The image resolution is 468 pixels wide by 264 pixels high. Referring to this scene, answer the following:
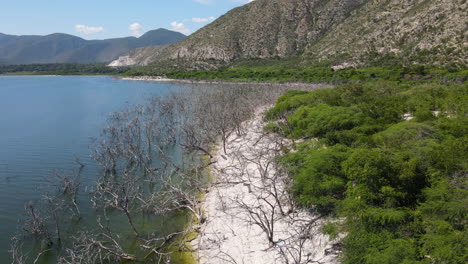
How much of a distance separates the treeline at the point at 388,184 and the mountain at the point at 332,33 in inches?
1567

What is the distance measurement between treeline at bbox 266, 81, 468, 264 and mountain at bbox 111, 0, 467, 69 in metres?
39.8

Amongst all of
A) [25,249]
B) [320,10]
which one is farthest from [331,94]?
[320,10]

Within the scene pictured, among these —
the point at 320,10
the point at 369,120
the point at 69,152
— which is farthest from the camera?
the point at 320,10

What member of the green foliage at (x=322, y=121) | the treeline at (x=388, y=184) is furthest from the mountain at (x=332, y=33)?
the treeline at (x=388, y=184)

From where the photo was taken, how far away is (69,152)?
2383cm

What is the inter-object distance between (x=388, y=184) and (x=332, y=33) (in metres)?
74.7

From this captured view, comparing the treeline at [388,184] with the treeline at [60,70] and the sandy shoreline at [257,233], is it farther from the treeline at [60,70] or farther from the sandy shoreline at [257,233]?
the treeline at [60,70]

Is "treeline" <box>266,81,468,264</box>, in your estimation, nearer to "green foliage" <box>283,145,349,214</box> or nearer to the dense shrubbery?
"green foliage" <box>283,145,349,214</box>

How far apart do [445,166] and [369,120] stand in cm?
831

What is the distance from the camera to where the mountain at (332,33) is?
5325 cm

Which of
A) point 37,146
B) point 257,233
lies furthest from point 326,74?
point 257,233

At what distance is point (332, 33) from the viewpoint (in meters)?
79.5

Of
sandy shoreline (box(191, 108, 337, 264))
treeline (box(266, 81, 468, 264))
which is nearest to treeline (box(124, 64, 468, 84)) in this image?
treeline (box(266, 81, 468, 264))

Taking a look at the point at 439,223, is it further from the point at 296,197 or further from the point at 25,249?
the point at 25,249
